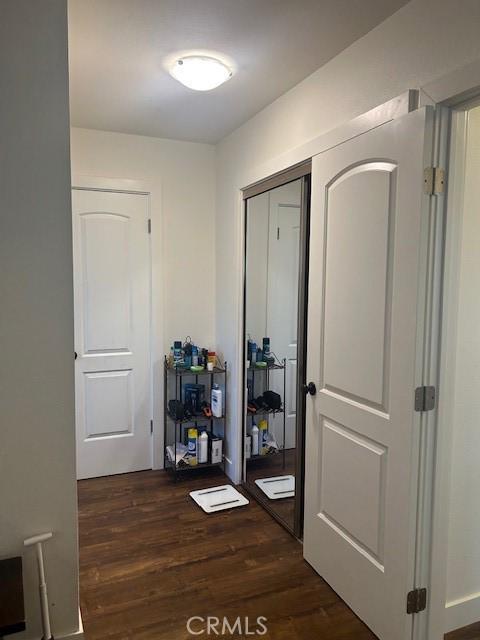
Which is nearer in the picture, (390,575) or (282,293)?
(390,575)

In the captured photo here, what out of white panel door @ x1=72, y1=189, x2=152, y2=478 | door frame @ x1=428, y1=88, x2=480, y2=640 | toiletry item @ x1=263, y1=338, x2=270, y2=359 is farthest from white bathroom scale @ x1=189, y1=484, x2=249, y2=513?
door frame @ x1=428, y1=88, x2=480, y2=640

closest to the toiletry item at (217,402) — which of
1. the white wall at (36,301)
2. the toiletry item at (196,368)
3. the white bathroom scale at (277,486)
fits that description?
the toiletry item at (196,368)

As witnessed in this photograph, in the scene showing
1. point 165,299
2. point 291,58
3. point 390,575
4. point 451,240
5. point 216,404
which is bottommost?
point 390,575

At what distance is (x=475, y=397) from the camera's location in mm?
1769

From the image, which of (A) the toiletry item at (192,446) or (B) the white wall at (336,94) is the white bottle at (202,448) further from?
(B) the white wall at (336,94)

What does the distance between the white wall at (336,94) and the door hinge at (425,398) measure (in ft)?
3.47

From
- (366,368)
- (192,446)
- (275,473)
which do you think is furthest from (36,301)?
(192,446)

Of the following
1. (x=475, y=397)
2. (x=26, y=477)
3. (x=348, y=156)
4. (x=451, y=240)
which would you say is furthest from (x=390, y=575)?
(x=348, y=156)

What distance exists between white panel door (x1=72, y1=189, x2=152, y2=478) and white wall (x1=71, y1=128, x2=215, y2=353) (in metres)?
0.15

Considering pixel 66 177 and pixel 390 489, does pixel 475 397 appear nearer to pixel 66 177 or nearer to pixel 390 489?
pixel 390 489

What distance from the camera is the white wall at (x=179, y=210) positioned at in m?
3.27

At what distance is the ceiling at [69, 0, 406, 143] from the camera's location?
1708 mm

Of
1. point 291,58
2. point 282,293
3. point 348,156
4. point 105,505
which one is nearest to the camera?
point 348,156

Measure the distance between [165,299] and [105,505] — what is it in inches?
57.6
